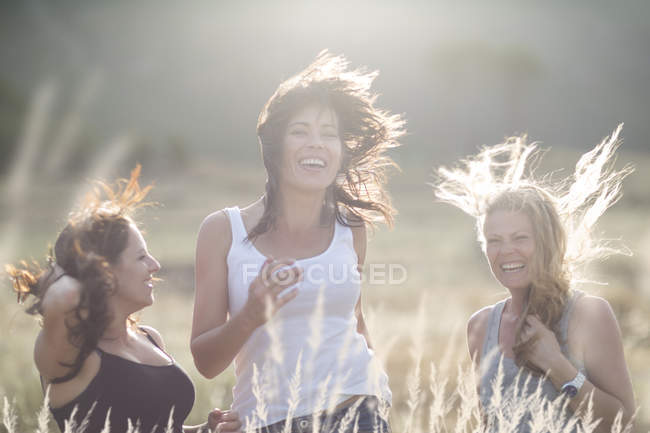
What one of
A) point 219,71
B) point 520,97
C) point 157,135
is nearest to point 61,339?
point 520,97

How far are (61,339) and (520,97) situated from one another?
73605 millimetres

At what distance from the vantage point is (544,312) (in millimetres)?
2859

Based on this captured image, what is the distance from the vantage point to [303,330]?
3006 mm

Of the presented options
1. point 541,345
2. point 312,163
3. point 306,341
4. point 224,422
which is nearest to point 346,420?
point 306,341

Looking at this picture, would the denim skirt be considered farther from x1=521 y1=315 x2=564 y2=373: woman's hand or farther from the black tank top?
x1=521 y1=315 x2=564 y2=373: woman's hand

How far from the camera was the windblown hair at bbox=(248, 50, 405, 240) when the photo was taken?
3.34m

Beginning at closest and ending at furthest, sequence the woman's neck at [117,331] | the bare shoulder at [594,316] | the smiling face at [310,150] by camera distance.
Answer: the woman's neck at [117,331], the bare shoulder at [594,316], the smiling face at [310,150]

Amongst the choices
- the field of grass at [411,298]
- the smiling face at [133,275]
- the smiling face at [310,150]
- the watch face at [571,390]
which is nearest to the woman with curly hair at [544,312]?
the watch face at [571,390]

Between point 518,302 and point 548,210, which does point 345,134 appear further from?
point 518,302

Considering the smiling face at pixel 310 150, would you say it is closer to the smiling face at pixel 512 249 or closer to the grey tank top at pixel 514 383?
the smiling face at pixel 512 249

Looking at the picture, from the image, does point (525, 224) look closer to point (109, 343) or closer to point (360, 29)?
point (109, 343)

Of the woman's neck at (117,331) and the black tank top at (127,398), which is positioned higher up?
the woman's neck at (117,331)

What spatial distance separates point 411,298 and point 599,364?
9.67 meters

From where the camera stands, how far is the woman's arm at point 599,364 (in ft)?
8.66
